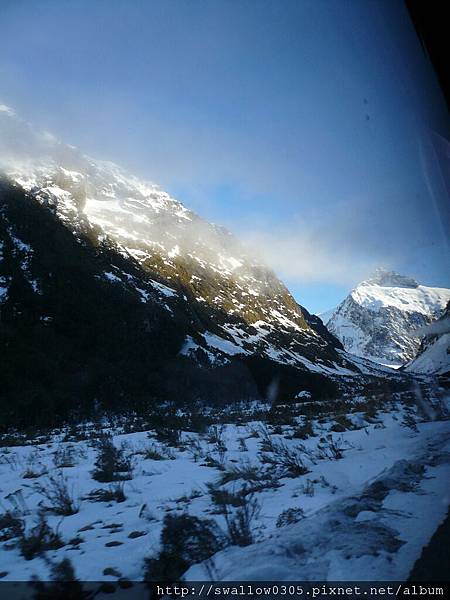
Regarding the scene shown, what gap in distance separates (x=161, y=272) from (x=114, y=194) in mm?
87257

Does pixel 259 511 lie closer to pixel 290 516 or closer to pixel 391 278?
pixel 290 516

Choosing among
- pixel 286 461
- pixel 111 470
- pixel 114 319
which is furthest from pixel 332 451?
pixel 114 319

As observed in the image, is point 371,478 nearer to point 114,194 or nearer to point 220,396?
point 220,396

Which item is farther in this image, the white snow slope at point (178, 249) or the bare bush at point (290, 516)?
the white snow slope at point (178, 249)

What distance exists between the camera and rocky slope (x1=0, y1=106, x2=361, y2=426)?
45.9 m

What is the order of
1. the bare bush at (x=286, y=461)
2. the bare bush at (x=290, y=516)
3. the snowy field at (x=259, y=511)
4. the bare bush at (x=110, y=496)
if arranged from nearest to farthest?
the snowy field at (x=259, y=511) → the bare bush at (x=290, y=516) → the bare bush at (x=110, y=496) → the bare bush at (x=286, y=461)

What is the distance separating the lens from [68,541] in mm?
2600

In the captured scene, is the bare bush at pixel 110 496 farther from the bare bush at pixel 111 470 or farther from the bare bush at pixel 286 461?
the bare bush at pixel 286 461

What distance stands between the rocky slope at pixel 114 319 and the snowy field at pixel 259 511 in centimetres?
3388

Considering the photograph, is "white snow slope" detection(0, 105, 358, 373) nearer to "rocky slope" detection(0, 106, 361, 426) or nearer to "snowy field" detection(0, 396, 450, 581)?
"rocky slope" detection(0, 106, 361, 426)

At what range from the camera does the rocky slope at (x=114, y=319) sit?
151 feet

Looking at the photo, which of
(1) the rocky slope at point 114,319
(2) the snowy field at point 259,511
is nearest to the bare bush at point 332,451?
(2) the snowy field at point 259,511

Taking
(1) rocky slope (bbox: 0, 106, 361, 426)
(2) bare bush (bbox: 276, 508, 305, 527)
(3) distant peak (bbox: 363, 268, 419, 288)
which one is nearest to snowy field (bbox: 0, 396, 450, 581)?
(2) bare bush (bbox: 276, 508, 305, 527)

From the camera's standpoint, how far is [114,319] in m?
60.1
